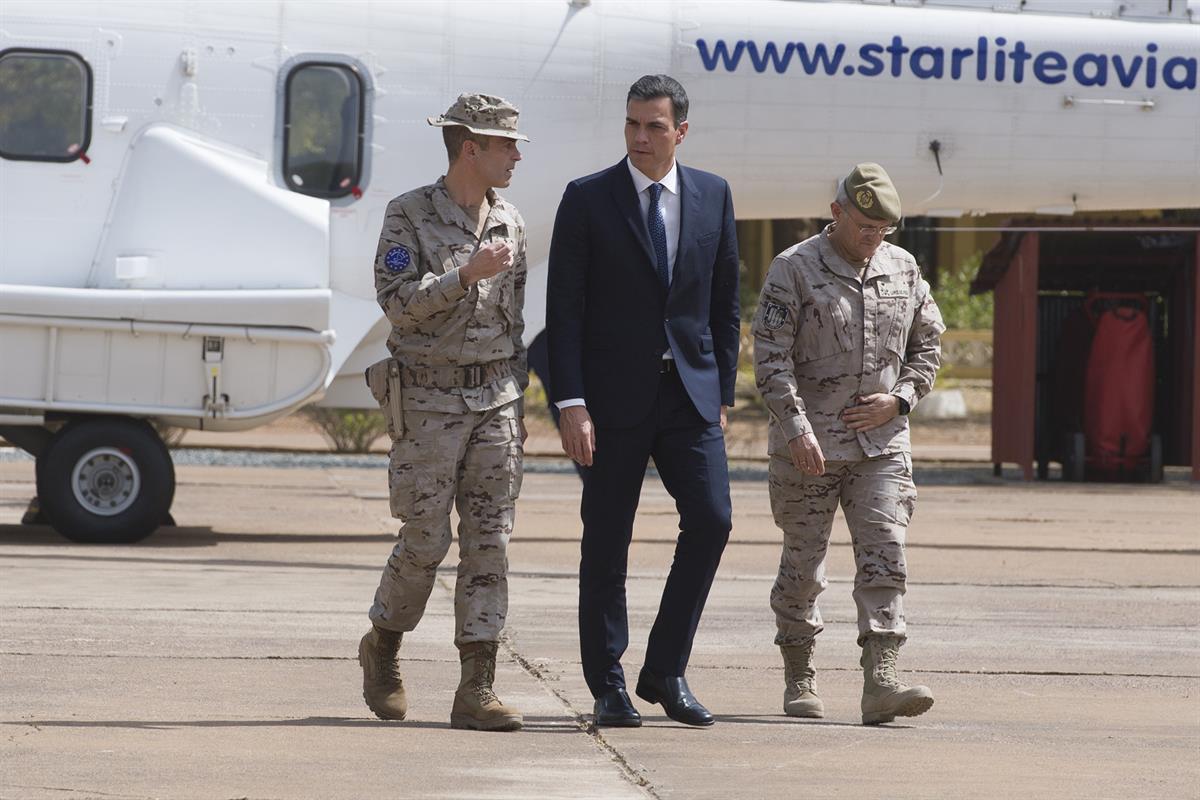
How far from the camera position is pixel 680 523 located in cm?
639

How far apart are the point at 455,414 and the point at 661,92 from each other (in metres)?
1.28

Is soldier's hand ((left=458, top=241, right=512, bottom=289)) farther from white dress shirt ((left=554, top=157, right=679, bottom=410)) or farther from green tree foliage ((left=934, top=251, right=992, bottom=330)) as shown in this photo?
green tree foliage ((left=934, top=251, right=992, bottom=330))

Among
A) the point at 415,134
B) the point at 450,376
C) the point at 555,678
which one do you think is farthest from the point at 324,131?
the point at 450,376

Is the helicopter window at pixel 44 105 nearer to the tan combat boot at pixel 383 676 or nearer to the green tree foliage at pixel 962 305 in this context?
the tan combat boot at pixel 383 676

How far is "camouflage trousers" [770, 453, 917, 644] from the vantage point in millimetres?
6555

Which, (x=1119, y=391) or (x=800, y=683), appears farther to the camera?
(x=1119, y=391)

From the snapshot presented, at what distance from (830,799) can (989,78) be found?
8430 millimetres

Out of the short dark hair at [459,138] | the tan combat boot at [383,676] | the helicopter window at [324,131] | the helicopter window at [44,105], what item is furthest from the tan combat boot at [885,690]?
the helicopter window at [44,105]

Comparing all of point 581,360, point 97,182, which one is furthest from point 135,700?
point 97,182

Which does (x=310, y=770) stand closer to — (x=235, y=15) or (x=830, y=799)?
(x=830, y=799)

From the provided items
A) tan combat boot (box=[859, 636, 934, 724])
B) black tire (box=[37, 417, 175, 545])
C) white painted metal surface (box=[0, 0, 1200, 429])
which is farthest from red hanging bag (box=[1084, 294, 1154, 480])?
tan combat boot (box=[859, 636, 934, 724])

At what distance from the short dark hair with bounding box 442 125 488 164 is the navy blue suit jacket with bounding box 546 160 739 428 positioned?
36cm

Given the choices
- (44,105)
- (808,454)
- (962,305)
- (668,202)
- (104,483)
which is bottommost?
(104,483)

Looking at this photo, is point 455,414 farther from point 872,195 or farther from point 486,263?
point 872,195
